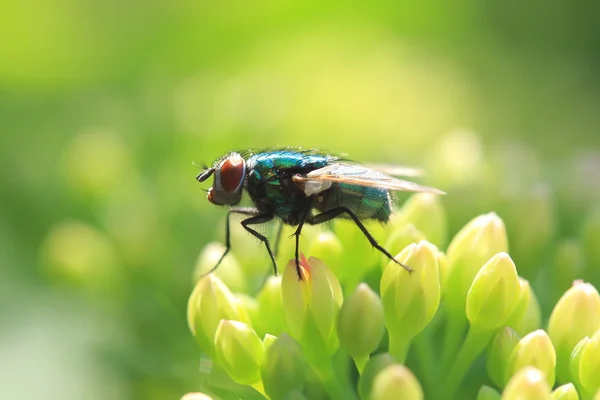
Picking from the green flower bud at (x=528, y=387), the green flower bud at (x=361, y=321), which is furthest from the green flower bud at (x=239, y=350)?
the green flower bud at (x=528, y=387)

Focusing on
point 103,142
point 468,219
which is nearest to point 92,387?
point 103,142

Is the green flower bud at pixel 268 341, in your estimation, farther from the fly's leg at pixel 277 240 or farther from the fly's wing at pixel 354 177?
the fly's leg at pixel 277 240

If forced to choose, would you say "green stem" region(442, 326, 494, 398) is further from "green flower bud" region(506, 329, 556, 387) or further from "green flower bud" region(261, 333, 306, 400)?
"green flower bud" region(261, 333, 306, 400)

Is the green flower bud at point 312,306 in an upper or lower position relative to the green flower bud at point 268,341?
upper

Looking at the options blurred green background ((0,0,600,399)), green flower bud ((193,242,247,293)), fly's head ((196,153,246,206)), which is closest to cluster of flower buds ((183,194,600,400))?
green flower bud ((193,242,247,293))

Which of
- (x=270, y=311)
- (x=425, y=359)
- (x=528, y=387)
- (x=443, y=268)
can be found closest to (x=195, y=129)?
(x=270, y=311)

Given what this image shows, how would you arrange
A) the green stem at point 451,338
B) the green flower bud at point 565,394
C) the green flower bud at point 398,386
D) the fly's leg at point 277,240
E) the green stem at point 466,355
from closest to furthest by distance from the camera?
the green flower bud at point 398,386
the green flower bud at point 565,394
the green stem at point 466,355
the green stem at point 451,338
the fly's leg at point 277,240
